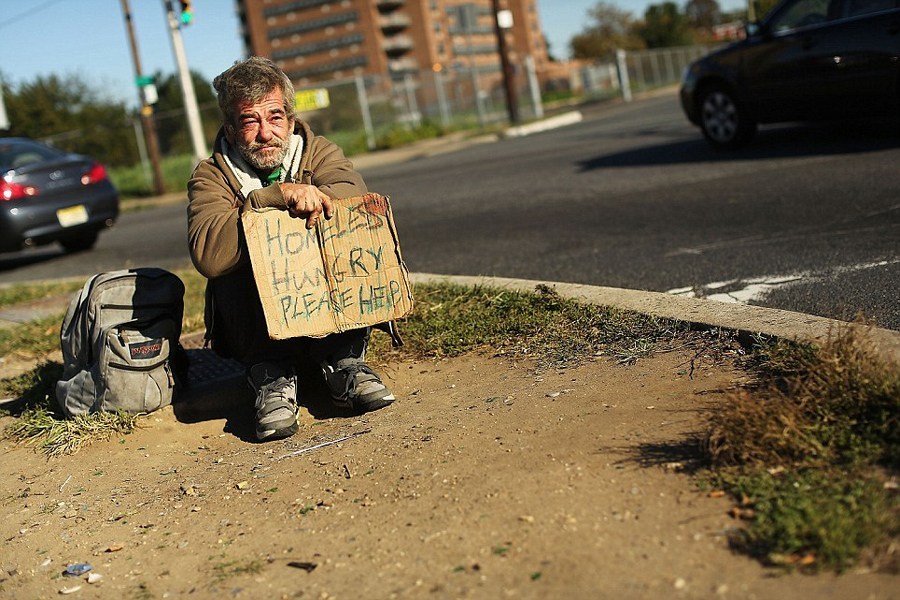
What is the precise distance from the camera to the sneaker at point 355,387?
3.83 metres

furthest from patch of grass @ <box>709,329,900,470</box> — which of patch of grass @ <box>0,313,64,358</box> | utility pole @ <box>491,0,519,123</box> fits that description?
utility pole @ <box>491,0,519,123</box>

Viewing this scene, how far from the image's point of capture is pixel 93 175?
39.0 feet

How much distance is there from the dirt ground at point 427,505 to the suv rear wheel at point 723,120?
22.7 ft

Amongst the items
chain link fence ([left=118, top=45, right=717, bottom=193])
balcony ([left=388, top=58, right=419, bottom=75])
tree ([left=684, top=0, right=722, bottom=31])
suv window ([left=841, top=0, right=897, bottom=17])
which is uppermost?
balcony ([left=388, top=58, right=419, bottom=75])

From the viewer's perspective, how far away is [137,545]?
117 inches

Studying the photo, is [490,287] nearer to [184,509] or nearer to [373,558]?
[184,509]

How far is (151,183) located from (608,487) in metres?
25.1

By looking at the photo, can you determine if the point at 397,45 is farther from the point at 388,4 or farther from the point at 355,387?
the point at 355,387

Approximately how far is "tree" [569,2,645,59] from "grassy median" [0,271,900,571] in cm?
7138

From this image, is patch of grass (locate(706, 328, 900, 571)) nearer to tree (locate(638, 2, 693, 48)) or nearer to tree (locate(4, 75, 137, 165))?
tree (locate(4, 75, 137, 165))

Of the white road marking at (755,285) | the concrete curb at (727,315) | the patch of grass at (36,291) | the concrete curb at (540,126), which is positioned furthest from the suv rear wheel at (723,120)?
the concrete curb at (540,126)

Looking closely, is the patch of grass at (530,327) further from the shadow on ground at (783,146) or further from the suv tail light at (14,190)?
the suv tail light at (14,190)

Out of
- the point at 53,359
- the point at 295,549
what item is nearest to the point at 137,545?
the point at 295,549

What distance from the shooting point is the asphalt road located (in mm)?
5172
